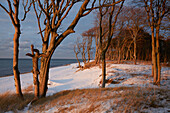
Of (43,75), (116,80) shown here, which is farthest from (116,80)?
(43,75)

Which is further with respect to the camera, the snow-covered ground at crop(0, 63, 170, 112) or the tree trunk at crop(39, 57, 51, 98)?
the snow-covered ground at crop(0, 63, 170, 112)

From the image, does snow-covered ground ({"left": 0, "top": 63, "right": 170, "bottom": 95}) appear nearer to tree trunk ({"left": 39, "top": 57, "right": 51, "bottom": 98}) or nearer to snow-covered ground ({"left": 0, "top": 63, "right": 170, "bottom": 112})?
snow-covered ground ({"left": 0, "top": 63, "right": 170, "bottom": 112})

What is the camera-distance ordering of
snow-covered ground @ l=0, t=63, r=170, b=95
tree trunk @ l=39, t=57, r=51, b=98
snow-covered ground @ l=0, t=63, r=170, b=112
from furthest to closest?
1. snow-covered ground @ l=0, t=63, r=170, b=95
2. snow-covered ground @ l=0, t=63, r=170, b=112
3. tree trunk @ l=39, t=57, r=51, b=98

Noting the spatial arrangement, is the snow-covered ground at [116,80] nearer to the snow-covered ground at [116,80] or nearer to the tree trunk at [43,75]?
the snow-covered ground at [116,80]

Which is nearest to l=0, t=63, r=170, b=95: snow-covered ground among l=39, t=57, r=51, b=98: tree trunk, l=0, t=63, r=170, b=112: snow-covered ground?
l=0, t=63, r=170, b=112: snow-covered ground

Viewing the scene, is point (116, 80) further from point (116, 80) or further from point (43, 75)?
point (43, 75)

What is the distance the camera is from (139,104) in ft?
9.64

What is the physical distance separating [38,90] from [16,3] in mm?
4771

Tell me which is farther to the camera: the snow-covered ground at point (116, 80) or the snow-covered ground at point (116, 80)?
the snow-covered ground at point (116, 80)

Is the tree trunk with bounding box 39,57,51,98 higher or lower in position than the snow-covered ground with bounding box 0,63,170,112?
higher

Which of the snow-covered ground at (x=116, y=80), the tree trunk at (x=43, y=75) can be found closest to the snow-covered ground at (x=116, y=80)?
the snow-covered ground at (x=116, y=80)

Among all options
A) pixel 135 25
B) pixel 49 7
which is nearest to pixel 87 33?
pixel 135 25

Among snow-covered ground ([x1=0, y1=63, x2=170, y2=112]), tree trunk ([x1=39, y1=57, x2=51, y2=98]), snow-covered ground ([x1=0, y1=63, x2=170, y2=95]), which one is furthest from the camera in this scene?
snow-covered ground ([x1=0, y1=63, x2=170, y2=95])

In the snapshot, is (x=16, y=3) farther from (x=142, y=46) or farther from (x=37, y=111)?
(x=142, y=46)
